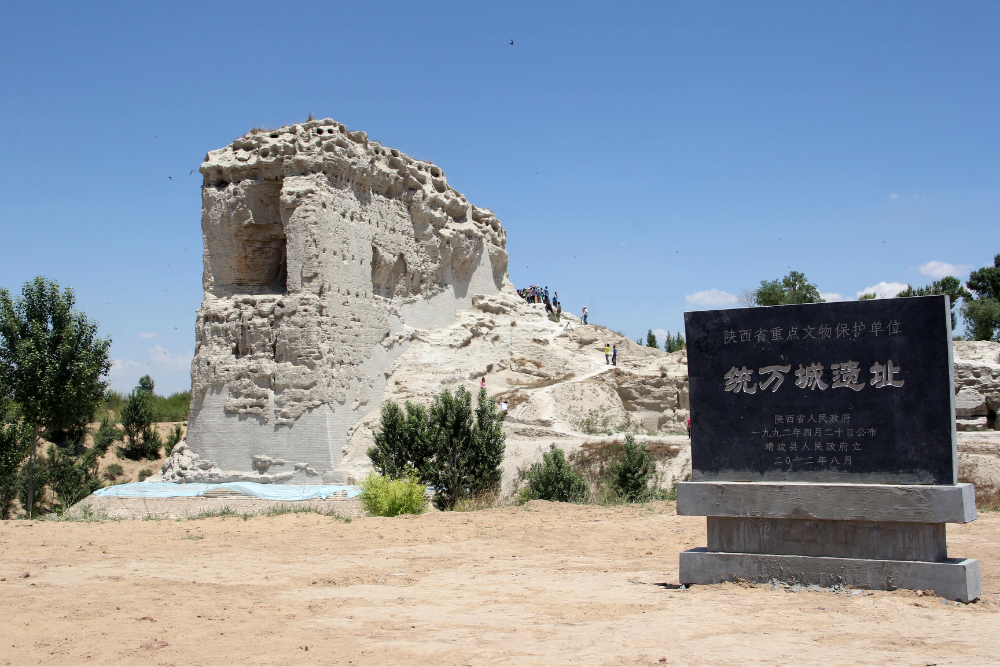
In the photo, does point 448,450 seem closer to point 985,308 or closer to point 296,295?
point 296,295

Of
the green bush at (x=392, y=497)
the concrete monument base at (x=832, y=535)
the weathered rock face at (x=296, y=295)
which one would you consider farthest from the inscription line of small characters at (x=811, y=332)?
the weathered rock face at (x=296, y=295)

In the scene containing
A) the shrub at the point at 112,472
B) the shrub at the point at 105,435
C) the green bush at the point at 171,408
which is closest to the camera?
the shrub at the point at 112,472

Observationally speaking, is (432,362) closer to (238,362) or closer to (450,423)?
(238,362)

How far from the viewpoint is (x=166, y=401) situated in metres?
41.1

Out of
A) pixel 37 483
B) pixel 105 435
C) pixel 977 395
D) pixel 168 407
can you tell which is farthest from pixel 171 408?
pixel 977 395

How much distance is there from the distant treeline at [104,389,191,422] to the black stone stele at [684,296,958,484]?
34826mm

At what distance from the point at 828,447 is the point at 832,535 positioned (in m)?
0.76

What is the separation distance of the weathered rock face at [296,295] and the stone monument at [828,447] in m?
14.5

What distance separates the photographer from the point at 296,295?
20.9 metres

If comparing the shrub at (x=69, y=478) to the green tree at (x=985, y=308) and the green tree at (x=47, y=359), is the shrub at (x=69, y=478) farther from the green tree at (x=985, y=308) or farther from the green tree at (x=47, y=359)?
the green tree at (x=985, y=308)

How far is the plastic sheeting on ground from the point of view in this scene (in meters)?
18.3

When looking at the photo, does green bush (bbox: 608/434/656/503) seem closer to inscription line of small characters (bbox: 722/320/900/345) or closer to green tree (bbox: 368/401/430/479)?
green tree (bbox: 368/401/430/479)

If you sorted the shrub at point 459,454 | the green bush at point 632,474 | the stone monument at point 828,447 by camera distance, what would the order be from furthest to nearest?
the green bush at point 632,474 < the shrub at point 459,454 < the stone monument at point 828,447

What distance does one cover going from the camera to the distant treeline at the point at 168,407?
126 ft
